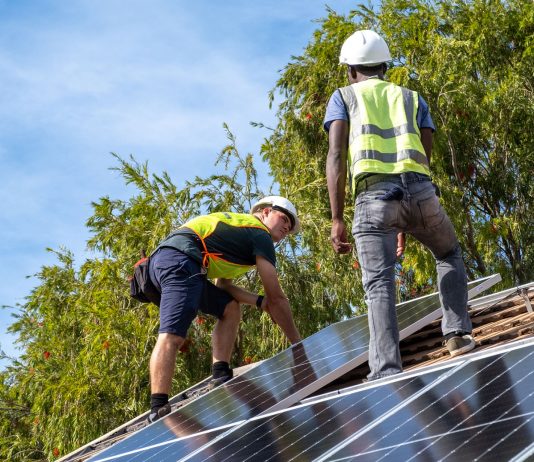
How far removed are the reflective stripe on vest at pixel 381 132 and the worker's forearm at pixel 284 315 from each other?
7.17ft

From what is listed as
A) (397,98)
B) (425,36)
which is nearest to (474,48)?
(425,36)

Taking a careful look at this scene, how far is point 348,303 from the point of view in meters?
15.8

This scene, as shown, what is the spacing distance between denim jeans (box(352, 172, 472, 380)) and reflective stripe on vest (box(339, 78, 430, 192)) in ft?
0.23

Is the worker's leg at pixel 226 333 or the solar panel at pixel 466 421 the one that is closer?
the solar panel at pixel 466 421

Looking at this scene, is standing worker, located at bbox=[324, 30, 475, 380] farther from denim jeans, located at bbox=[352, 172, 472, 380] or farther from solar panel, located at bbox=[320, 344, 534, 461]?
solar panel, located at bbox=[320, 344, 534, 461]

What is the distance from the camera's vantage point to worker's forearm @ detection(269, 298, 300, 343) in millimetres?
7668

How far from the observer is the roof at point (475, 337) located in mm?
5984

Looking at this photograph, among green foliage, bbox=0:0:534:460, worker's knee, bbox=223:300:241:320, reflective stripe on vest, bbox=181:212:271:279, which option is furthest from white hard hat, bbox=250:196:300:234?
green foliage, bbox=0:0:534:460

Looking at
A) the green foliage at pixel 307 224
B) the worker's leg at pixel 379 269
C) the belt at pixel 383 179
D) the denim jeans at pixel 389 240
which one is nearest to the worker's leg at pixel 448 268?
the denim jeans at pixel 389 240

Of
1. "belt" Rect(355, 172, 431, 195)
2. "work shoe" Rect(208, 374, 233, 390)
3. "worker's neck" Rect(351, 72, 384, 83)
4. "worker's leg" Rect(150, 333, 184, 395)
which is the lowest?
"work shoe" Rect(208, 374, 233, 390)

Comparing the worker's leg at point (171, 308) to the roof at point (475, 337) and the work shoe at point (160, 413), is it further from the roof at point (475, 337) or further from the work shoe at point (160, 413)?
the roof at point (475, 337)

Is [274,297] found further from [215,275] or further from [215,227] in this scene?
[215,227]

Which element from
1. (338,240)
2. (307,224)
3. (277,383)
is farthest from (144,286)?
(307,224)

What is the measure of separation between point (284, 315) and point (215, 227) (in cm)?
89
